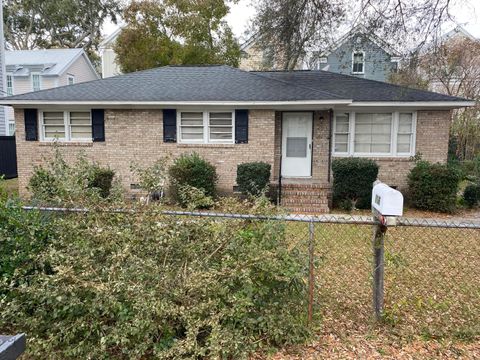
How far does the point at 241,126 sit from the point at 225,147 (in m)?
0.80

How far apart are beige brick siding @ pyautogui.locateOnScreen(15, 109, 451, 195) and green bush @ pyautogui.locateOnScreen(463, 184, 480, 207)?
116 cm

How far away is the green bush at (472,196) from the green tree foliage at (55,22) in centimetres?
3706

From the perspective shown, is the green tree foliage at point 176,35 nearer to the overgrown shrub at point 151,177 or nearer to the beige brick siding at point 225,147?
the beige brick siding at point 225,147

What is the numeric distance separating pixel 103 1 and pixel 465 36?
33.0 m

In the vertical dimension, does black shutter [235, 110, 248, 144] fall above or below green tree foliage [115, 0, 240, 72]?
below

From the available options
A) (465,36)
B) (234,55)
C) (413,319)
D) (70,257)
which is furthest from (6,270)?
(465,36)

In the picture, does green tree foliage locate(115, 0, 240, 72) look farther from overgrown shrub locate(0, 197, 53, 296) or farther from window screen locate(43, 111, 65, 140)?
overgrown shrub locate(0, 197, 53, 296)

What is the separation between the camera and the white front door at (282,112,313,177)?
11.3 metres

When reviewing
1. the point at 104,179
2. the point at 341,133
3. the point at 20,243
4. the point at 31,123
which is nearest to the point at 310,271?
the point at 20,243

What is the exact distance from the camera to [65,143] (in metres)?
11.3

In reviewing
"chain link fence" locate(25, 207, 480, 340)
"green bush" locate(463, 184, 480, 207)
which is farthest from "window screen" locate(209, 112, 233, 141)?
"green bush" locate(463, 184, 480, 207)

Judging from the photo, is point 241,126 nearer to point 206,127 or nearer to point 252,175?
point 206,127

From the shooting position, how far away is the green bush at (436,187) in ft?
30.7

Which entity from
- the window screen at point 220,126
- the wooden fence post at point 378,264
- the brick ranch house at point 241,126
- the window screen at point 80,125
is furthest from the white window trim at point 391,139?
the wooden fence post at point 378,264
